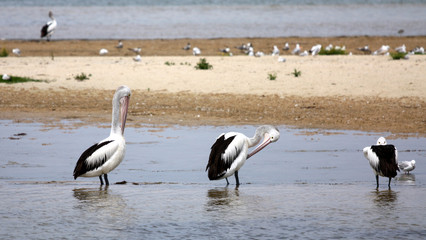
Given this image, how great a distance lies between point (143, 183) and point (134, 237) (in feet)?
7.28

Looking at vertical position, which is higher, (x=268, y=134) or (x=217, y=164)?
(x=268, y=134)

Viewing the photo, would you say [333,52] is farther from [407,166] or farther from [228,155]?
[228,155]

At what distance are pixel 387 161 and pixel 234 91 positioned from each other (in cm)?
859

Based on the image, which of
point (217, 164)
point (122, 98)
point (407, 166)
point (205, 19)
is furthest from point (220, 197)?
point (205, 19)

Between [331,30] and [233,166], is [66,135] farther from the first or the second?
[331,30]

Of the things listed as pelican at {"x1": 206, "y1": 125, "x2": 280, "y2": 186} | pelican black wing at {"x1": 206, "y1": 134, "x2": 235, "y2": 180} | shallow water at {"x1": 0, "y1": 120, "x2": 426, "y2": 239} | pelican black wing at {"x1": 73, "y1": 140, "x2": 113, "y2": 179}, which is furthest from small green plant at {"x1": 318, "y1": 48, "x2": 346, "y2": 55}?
pelican black wing at {"x1": 73, "y1": 140, "x2": 113, "y2": 179}

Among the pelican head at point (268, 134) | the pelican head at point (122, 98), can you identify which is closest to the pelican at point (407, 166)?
the pelican head at point (268, 134)

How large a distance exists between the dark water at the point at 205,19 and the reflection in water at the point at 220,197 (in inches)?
993

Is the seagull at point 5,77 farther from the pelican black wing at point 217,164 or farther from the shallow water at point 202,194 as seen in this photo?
the pelican black wing at point 217,164

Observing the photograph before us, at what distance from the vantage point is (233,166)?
336 inches

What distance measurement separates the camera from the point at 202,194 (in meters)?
8.04

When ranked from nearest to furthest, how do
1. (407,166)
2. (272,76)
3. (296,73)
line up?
(407,166) → (272,76) → (296,73)

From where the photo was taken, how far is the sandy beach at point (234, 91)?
13828 mm

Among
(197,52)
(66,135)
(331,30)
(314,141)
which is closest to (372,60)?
(197,52)
